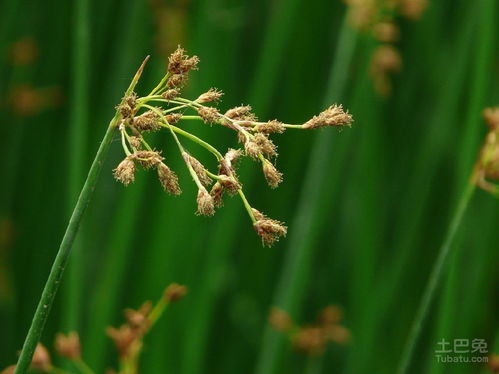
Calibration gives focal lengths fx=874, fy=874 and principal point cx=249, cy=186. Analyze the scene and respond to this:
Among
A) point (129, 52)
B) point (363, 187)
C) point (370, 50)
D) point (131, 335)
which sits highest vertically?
point (370, 50)

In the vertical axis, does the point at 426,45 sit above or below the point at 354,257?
above

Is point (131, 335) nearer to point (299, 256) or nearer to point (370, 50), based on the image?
point (299, 256)

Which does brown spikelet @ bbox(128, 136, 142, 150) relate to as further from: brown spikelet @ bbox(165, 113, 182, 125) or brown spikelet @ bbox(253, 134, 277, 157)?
brown spikelet @ bbox(253, 134, 277, 157)

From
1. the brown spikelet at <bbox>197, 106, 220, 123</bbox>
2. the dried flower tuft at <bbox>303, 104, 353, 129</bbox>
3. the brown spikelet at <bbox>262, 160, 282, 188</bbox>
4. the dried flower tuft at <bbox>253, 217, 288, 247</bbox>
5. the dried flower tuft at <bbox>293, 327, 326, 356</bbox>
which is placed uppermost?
the dried flower tuft at <bbox>303, 104, 353, 129</bbox>

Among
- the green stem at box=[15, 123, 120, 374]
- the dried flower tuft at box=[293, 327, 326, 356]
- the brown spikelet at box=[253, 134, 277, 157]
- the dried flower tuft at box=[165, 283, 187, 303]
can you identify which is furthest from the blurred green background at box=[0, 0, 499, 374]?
the brown spikelet at box=[253, 134, 277, 157]

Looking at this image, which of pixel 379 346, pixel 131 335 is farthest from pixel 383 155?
pixel 131 335

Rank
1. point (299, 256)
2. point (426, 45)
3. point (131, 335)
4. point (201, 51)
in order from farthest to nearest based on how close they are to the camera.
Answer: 1. point (426, 45)
2. point (201, 51)
3. point (299, 256)
4. point (131, 335)

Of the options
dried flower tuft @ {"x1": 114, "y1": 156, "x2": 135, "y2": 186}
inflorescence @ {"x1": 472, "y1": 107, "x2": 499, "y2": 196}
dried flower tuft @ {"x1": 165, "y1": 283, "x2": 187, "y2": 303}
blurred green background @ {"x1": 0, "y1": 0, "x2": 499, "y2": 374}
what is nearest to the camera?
dried flower tuft @ {"x1": 114, "y1": 156, "x2": 135, "y2": 186}

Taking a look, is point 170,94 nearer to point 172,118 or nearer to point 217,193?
point 172,118
